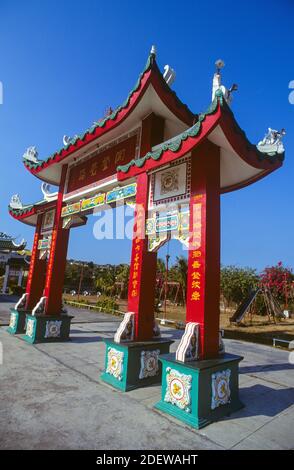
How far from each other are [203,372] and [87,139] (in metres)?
6.47

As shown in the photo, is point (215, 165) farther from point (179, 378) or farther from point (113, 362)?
point (113, 362)

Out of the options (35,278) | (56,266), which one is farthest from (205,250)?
(35,278)

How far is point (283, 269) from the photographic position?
94.4ft

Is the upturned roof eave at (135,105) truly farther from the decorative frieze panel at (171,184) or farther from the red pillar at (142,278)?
the red pillar at (142,278)

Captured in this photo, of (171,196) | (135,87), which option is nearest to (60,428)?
(171,196)

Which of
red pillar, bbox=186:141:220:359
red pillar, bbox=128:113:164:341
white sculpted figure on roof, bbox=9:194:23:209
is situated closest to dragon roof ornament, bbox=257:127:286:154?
red pillar, bbox=186:141:220:359

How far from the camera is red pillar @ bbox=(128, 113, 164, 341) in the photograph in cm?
581

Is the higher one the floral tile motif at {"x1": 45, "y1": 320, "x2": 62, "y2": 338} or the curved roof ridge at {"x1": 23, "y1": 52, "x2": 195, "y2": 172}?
the curved roof ridge at {"x1": 23, "y1": 52, "x2": 195, "y2": 172}

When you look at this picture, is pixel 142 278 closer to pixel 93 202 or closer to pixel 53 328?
pixel 93 202

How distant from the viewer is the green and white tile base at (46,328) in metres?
8.70

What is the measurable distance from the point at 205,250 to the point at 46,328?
6489 mm

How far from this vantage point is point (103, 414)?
4.16 m

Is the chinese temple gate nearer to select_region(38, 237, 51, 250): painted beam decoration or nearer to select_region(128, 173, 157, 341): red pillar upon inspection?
select_region(128, 173, 157, 341): red pillar

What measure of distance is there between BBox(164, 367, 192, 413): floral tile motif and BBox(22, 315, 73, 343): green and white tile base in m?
5.63
